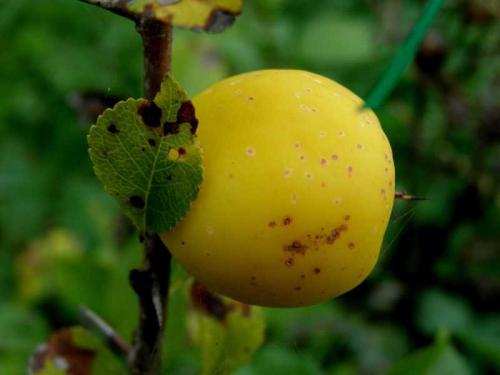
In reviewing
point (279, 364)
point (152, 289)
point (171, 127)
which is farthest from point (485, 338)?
point (171, 127)

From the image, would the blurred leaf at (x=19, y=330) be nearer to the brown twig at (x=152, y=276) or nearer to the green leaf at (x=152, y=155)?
the brown twig at (x=152, y=276)

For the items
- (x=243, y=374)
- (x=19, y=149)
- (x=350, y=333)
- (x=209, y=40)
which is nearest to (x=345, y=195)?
(x=243, y=374)

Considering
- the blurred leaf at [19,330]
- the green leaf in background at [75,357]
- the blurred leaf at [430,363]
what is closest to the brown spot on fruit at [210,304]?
the green leaf in background at [75,357]

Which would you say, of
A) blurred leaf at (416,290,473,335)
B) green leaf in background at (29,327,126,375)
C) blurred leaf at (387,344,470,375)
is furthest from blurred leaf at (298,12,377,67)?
green leaf in background at (29,327,126,375)

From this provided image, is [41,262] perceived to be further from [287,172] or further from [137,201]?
[287,172]

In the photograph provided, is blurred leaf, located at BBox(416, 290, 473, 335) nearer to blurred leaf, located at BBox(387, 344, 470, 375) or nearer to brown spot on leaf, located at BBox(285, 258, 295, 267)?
blurred leaf, located at BBox(387, 344, 470, 375)

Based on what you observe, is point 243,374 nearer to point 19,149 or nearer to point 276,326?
point 276,326

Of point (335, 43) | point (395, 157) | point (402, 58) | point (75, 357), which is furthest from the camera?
point (335, 43)
